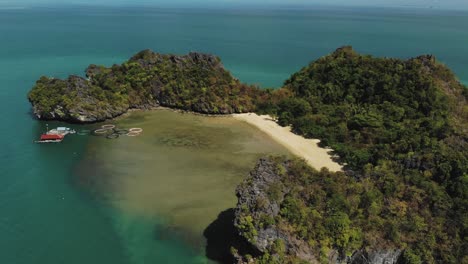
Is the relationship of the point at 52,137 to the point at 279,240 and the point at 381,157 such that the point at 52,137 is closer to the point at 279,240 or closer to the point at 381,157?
the point at 279,240

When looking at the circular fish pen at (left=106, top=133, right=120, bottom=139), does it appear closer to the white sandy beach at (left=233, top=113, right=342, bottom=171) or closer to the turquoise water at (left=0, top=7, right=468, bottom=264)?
the turquoise water at (left=0, top=7, right=468, bottom=264)

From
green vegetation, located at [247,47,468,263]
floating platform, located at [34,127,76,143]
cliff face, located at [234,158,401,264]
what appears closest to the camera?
cliff face, located at [234,158,401,264]

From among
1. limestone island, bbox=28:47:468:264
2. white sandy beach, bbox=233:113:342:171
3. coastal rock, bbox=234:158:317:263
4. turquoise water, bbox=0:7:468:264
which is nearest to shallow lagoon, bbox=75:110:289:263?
turquoise water, bbox=0:7:468:264

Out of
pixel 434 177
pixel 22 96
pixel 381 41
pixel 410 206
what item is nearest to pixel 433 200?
pixel 410 206

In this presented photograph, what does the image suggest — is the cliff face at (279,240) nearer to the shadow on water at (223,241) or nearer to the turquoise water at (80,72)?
the shadow on water at (223,241)

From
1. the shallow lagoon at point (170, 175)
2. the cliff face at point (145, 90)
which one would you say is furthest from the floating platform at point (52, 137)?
the shallow lagoon at point (170, 175)
